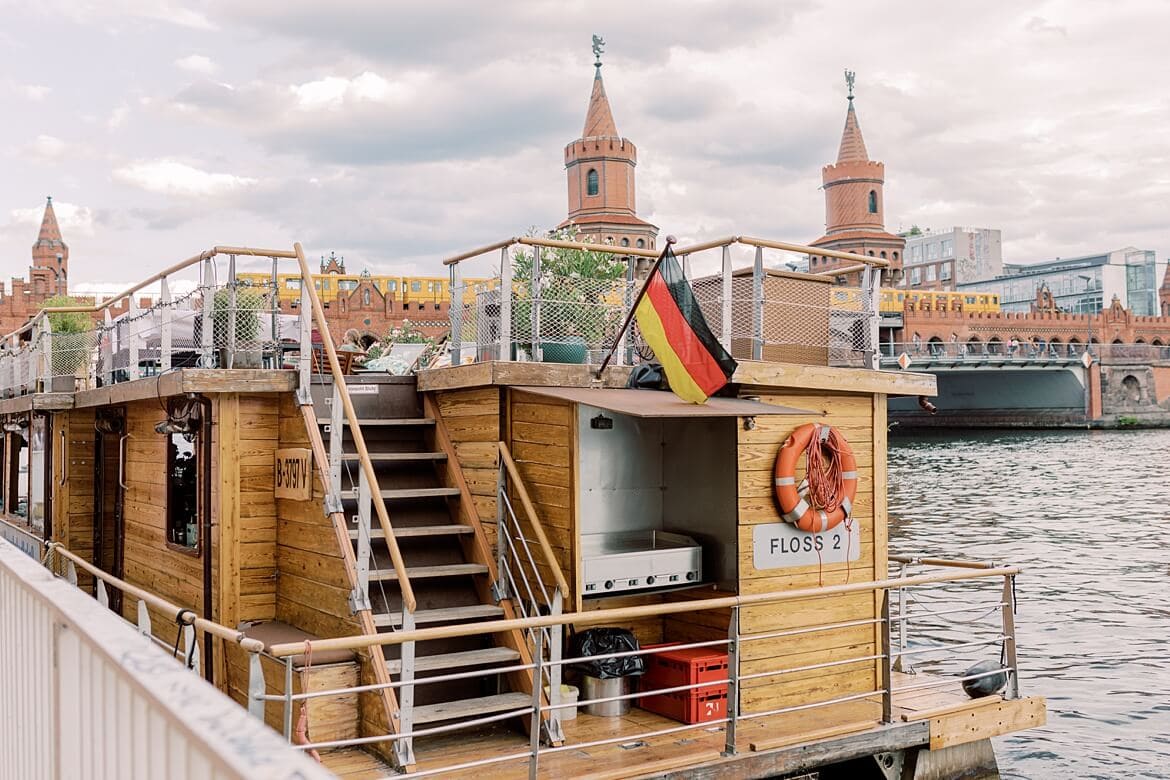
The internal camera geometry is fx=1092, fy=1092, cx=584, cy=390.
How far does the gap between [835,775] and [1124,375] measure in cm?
9289

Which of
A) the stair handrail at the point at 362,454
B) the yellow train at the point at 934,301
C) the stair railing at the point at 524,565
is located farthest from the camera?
the yellow train at the point at 934,301

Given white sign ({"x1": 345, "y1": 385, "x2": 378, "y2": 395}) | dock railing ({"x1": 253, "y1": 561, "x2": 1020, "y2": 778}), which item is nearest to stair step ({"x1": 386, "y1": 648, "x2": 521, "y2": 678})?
dock railing ({"x1": 253, "y1": 561, "x2": 1020, "y2": 778})

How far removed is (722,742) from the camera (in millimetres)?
7758

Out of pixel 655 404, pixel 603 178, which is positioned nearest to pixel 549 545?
pixel 655 404

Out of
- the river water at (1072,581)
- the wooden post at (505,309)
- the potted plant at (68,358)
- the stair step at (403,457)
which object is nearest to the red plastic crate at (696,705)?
the stair step at (403,457)

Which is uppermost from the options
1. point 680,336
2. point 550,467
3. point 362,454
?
point 680,336

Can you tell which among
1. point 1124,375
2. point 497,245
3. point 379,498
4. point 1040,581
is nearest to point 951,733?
point 379,498

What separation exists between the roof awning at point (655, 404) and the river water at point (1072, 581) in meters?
3.73

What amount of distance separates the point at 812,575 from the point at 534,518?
2.56m

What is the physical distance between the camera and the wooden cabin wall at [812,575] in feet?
29.5

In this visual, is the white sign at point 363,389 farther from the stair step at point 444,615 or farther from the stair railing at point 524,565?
the stair step at point 444,615

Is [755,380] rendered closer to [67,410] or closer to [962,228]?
[67,410]

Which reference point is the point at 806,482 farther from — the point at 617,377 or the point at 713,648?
the point at 617,377

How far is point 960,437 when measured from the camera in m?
76.6
